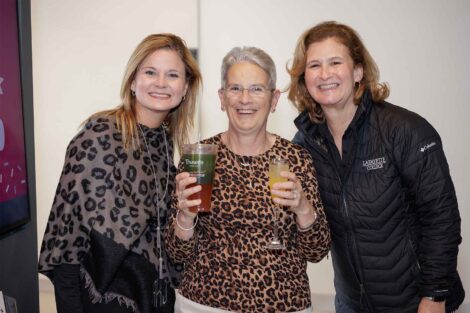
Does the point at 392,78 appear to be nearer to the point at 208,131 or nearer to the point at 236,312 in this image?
the point at 208,131

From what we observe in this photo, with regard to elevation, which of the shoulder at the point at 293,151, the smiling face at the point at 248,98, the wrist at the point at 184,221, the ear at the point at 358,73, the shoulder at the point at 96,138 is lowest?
the wrist at the point at 184,221

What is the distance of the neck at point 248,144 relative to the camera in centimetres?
189

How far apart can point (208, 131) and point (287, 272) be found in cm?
254

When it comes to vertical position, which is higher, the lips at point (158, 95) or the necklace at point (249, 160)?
the lips at point (158, 95)

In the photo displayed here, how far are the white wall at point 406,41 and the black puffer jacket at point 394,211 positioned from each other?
216 centimetres

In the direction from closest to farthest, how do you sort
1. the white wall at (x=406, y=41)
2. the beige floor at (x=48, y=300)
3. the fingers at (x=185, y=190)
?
the fingers at (x=185, y=190) < the white wall at (x=406, y=41) < the beige floor at (x=48, y=300)

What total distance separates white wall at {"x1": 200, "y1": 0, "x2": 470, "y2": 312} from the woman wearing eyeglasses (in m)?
2.24

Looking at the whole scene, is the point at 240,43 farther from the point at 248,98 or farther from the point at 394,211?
the point at 394,211

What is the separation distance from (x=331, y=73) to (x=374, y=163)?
414 mm

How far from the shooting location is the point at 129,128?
6.18 ft

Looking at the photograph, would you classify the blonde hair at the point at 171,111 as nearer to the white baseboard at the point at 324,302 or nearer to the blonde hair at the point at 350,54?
the blonde hair at the point at 350,54

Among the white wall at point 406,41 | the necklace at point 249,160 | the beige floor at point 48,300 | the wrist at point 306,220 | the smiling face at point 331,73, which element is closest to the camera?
the wrist at point 306,220

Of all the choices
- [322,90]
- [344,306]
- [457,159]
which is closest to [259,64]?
[322,90]

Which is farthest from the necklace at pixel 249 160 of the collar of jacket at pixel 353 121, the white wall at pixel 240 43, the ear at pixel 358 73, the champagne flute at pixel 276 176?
the white wall at pixel 240 43
